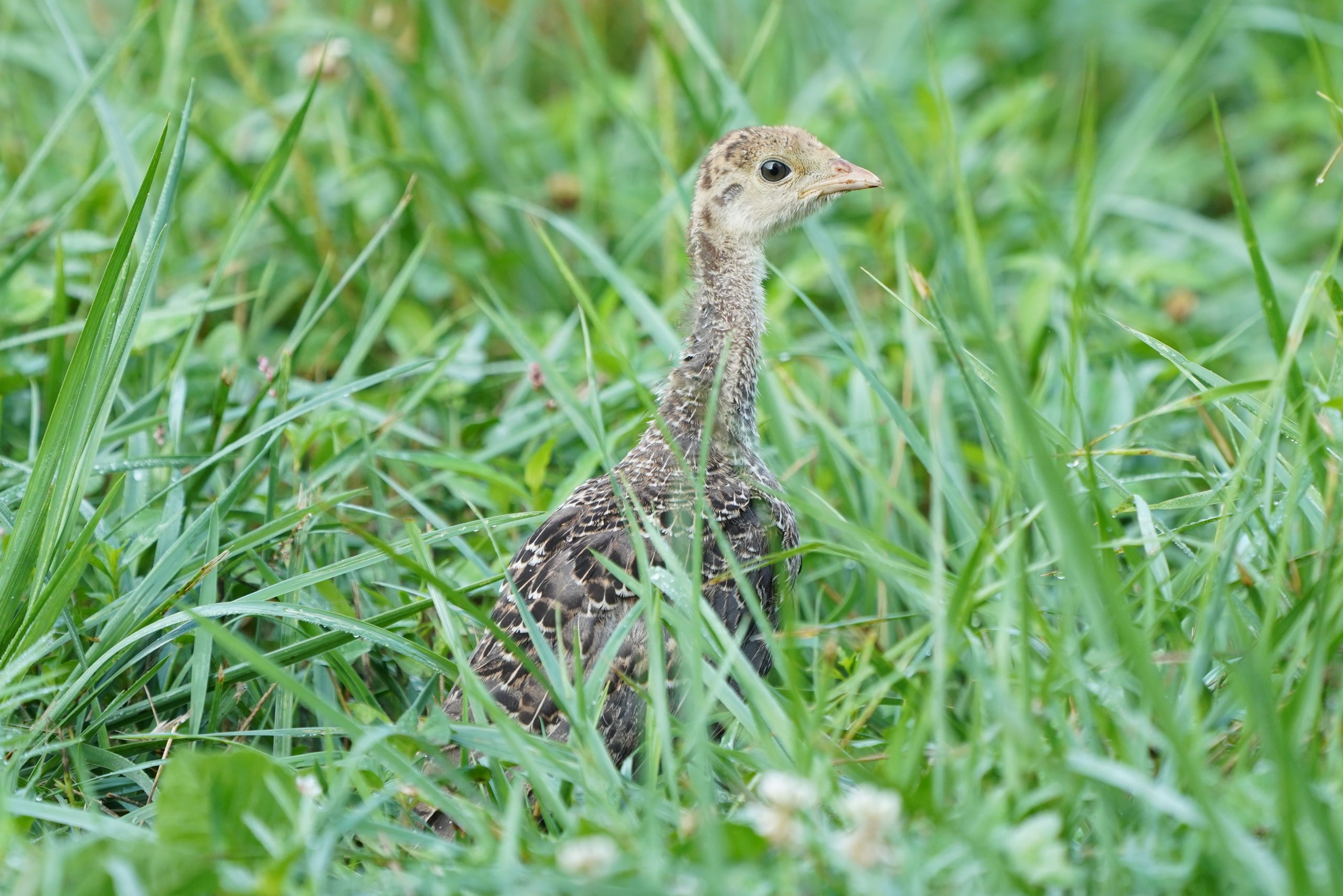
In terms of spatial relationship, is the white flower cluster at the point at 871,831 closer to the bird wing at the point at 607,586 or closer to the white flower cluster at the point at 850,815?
the white flower cluster at the point at 850,815

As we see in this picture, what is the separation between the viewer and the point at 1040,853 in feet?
5.96

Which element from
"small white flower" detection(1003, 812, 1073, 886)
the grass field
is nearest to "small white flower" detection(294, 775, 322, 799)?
the grass field

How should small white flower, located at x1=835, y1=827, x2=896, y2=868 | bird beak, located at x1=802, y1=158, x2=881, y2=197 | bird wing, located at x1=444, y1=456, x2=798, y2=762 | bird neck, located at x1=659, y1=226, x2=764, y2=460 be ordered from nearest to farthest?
small white flower, located at x1=835, y1=827, x2=896, y2=868, bird wing, located at x1=444, y1=456, x2=798, y2=762, bird neck, located at x1=659, y1=226, x2=764, y2=460, bird beak, located at x1=802, y1=158, x2=881, y2=197

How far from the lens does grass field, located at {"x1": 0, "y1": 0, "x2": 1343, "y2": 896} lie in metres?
2.05

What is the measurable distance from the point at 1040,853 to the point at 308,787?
3.66ft

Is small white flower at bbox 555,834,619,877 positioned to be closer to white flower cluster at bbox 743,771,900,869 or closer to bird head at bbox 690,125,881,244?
white flower cluster at bbox 743,771,900,869

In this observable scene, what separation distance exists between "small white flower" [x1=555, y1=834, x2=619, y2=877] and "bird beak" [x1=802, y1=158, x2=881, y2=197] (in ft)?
7.01

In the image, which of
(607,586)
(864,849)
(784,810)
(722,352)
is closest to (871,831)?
(864,849)

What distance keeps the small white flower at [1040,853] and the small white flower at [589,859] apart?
0.56m

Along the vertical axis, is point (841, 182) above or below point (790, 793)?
above

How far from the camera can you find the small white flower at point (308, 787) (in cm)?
209

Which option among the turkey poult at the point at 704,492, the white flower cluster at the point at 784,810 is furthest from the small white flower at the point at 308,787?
the white flower cluster at the point at 784,810

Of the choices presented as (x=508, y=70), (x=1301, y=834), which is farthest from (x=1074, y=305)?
(x=508, y=70)

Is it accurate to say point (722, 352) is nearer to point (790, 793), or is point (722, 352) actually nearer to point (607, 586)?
point (607, 586)
